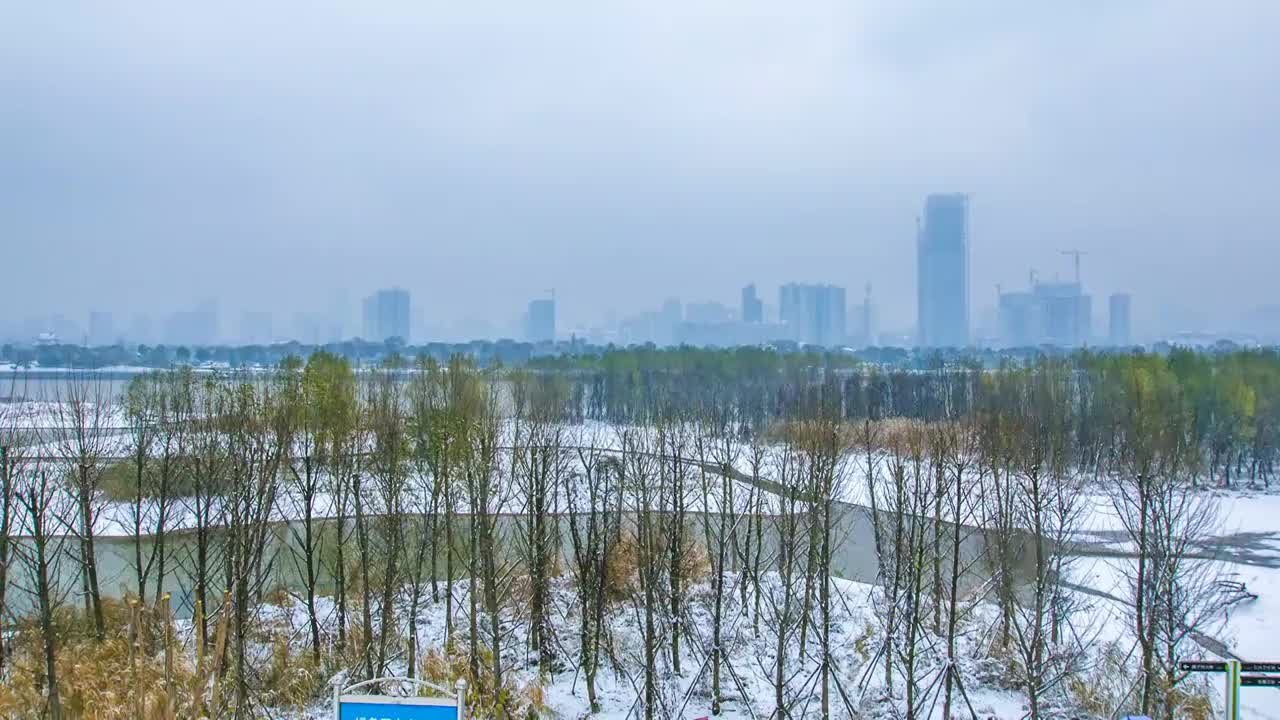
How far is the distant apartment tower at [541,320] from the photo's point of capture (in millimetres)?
170750

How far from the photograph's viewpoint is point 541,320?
174875mm

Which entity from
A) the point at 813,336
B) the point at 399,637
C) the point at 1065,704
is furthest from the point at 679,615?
the point at 813,336

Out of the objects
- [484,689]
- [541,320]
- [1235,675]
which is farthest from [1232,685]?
[541,320]

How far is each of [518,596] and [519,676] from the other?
212cm

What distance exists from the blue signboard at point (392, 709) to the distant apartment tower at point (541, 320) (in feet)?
542

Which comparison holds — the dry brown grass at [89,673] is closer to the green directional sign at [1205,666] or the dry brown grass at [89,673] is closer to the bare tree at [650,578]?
the bare tree at [650,578]

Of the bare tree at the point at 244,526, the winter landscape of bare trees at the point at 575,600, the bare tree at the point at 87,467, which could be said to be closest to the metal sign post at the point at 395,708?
the winter landscape of bare trees at the point at 575,600

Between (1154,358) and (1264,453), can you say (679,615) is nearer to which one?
(1264,453)

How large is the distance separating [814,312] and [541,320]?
56568mm

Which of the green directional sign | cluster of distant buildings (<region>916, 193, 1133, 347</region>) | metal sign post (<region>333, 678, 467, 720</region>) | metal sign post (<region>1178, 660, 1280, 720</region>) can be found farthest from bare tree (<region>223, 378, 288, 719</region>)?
cluster of distant buildings (<region>916, 193, 1133, 347</region>)

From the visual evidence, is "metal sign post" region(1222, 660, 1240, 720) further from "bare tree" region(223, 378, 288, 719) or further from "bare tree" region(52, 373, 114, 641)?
"bare tree" region(52, 373, 114, 641)

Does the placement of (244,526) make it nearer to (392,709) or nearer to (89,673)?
(89,673)

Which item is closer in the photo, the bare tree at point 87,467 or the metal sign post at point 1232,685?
the metal sign post at point 1232,685

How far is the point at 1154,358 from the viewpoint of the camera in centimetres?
3656
